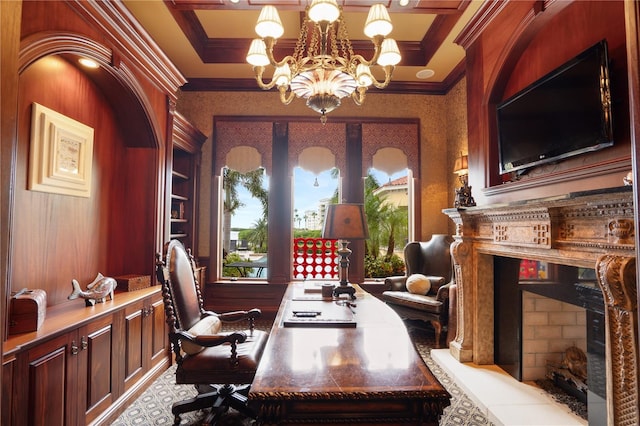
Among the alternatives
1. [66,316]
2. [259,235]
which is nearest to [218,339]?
[66,316]

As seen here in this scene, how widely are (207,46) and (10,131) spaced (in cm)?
403

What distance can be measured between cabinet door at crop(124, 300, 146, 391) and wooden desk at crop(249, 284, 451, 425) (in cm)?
153

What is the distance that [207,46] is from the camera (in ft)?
13.8

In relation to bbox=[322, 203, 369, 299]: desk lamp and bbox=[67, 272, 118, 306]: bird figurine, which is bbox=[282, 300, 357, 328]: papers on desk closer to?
bbox=[322, 203, 369, 299]: desk lamp

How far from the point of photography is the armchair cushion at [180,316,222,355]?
6.73 ft

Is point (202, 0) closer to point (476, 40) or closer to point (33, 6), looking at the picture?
point (33, 6)

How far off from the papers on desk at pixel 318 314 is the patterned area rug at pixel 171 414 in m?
0.80

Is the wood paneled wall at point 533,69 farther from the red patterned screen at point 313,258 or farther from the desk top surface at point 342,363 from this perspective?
the red patterned screen at point 313,258

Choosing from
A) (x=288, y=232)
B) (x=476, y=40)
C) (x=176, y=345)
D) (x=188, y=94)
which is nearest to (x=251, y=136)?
(x=188, y=94)

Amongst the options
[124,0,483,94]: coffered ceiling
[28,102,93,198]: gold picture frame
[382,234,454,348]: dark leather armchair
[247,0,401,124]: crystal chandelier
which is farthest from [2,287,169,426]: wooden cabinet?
[124,0,483,94]: coffered ceiling

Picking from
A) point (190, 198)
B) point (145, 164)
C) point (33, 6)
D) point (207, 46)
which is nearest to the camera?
point (33, 6)

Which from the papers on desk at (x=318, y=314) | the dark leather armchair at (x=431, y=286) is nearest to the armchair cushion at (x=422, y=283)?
the dark leather armchair at (x=431, y=286)

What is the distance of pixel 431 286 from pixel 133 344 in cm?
298

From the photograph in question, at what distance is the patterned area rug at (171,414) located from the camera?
88.7 inches
